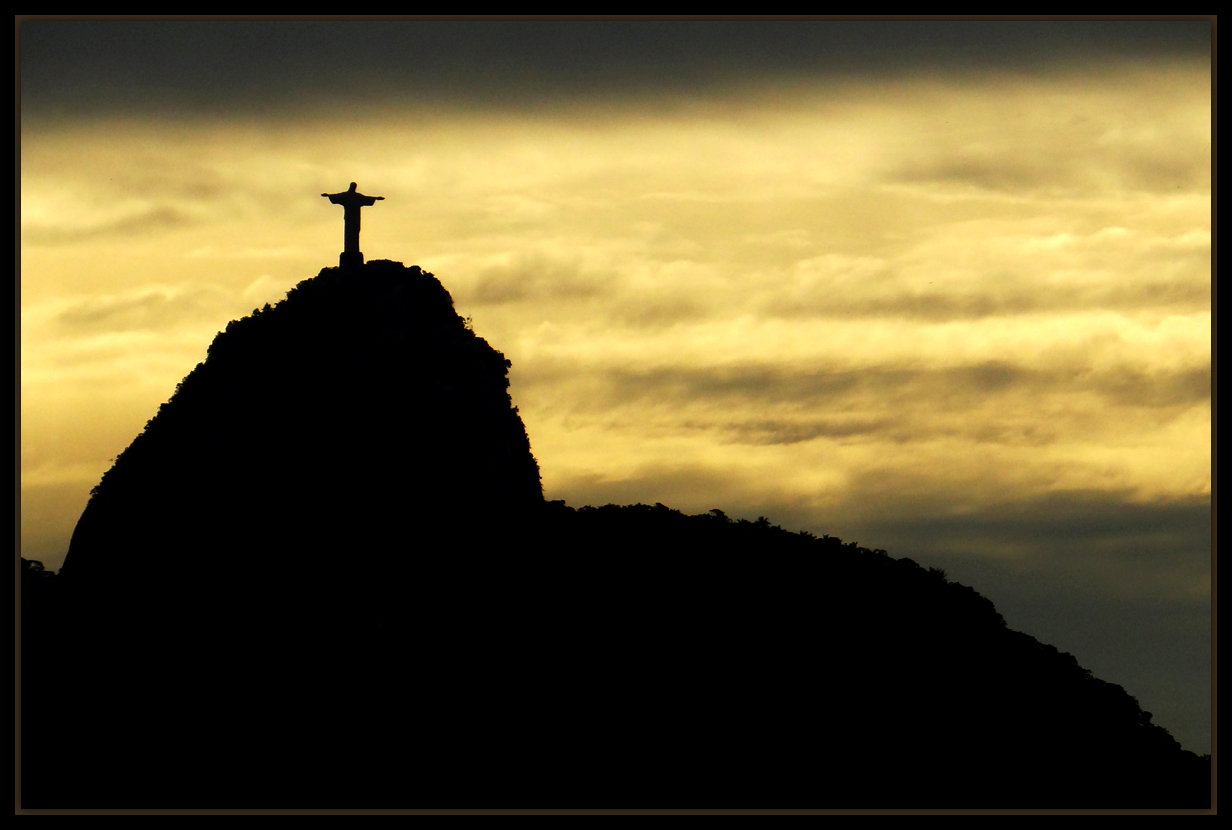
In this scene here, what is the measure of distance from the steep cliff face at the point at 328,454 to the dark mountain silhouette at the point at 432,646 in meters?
0.10

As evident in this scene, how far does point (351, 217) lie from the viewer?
49.3 meters

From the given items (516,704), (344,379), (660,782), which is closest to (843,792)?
(660,782)

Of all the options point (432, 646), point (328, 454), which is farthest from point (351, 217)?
point (432, 646)

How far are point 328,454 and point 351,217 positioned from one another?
37.6ft

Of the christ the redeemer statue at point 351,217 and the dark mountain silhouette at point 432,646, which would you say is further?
the dark mountain silhouette at point 432,646

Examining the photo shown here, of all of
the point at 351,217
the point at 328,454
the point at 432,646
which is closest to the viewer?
the point at 351,217

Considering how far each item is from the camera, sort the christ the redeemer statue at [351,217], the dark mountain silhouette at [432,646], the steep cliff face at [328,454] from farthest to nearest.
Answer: the steep cliff face at [328,454] < the dark mountain silhouette at [432,646] < the christ the redeemer statue at [351,217]

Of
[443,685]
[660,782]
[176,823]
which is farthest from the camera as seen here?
[443,685]

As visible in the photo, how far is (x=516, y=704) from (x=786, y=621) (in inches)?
486

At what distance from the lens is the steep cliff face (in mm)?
55500

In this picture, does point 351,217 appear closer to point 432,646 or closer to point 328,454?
point 328,454

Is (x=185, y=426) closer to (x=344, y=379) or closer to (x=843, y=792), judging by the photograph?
(x=344, y=379)

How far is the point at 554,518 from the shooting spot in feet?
200

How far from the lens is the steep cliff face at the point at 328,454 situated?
182 feet
